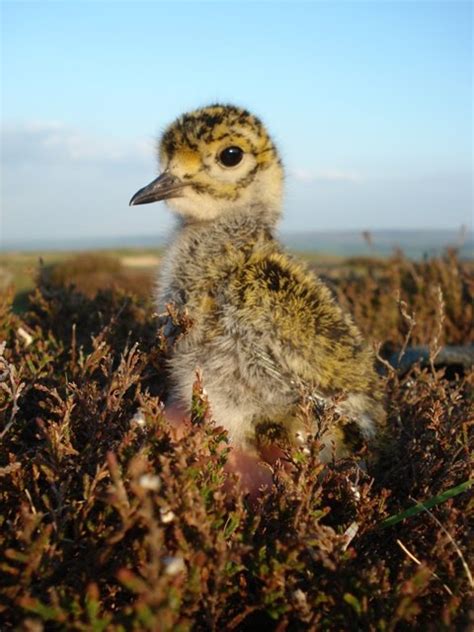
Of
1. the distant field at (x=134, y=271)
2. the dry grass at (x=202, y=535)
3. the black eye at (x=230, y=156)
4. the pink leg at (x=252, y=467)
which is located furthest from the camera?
Result: the distant field at (x=134, y=271)

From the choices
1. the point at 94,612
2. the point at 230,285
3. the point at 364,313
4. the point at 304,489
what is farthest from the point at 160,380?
the point at 364,313

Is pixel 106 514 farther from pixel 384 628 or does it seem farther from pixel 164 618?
pixel 384 628

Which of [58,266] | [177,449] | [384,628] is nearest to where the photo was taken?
[384,628]

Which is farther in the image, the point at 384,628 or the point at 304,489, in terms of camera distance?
the point at 304,489

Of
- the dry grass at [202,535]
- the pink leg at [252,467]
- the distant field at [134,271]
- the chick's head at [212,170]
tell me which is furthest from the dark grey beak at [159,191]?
the distant field at [134,271]

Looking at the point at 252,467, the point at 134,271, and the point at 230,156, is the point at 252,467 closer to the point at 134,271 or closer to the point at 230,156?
the point at 230,156

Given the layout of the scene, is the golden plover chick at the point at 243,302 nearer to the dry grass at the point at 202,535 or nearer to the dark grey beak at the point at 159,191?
the dark grey beak at the point at 159,191

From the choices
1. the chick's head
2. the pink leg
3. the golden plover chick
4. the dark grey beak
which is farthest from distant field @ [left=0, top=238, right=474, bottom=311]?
the pink leg

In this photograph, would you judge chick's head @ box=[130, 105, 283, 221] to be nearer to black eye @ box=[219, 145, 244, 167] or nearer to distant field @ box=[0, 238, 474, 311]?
black eye @ box=[219, 145, 244, 167]
